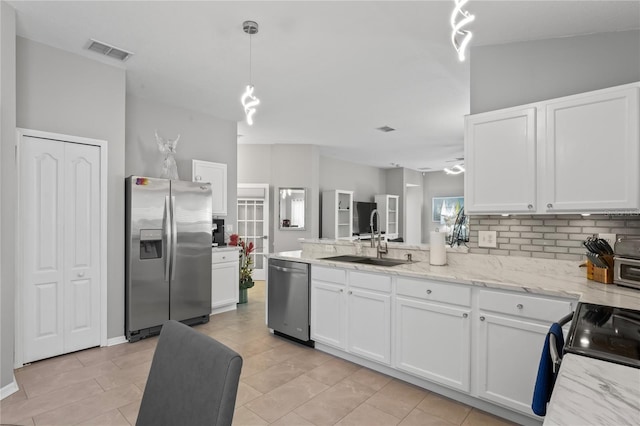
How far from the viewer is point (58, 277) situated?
3.11 metres

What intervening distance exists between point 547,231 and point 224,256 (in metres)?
3.72

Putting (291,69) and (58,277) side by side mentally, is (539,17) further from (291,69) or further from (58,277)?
(58,277)

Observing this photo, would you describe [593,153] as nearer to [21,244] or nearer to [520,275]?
[520,275]

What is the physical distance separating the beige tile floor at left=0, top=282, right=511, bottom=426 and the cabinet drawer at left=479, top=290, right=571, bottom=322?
747mm

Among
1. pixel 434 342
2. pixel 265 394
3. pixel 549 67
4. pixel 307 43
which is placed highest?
pixel 307 43

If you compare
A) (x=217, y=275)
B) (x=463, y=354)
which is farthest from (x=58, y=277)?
(x=463, y=354)

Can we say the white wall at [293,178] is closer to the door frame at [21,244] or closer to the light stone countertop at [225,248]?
the light stone countertop at [225,248]

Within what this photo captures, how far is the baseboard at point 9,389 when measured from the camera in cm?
243

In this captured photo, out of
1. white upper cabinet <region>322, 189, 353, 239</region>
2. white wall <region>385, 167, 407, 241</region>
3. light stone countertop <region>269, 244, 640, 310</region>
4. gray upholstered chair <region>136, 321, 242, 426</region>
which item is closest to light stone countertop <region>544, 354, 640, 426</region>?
gray upholstered chair <region>136, 321, 242, 426</region>

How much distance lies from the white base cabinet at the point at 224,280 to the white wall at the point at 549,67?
349cm

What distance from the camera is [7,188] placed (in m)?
2.50

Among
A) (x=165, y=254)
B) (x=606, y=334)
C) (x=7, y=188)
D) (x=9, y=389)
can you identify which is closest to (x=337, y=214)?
(x=165, y=254)

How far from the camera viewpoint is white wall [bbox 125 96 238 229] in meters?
4.16

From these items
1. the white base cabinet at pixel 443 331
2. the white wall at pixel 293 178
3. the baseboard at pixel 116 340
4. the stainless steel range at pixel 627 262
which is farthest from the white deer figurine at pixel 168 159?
the stainless steel range at pixel 627 262
